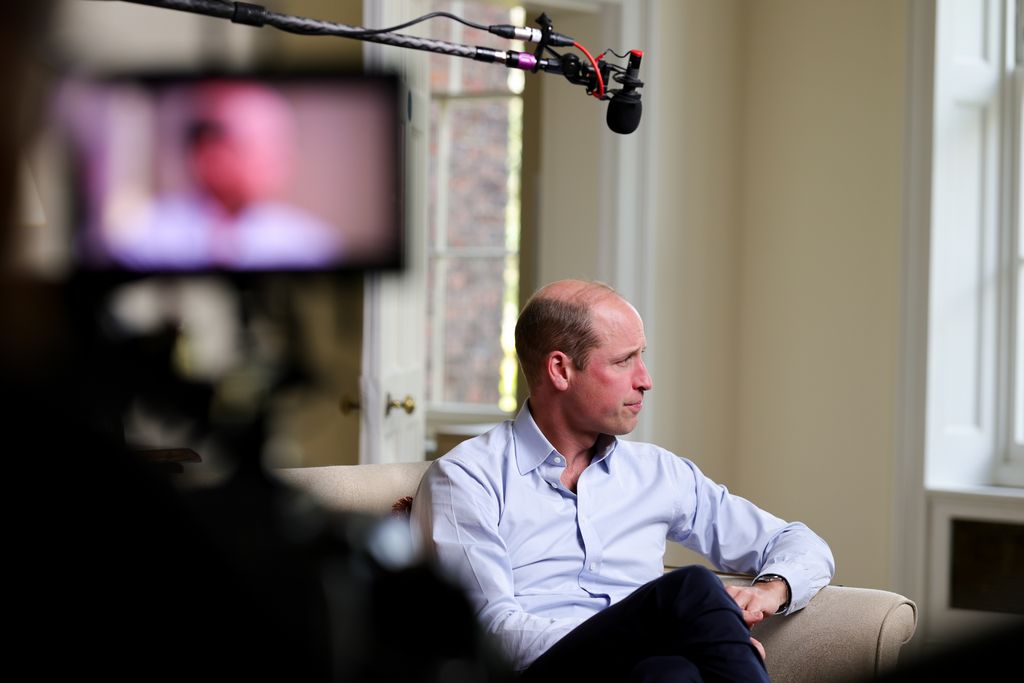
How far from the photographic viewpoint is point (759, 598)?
183 centimetres

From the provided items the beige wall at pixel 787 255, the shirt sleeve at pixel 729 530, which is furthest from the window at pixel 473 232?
the shirt sleeve at pixel 729 530

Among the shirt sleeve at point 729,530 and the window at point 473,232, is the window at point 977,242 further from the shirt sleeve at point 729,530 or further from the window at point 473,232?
the window at point 473,232

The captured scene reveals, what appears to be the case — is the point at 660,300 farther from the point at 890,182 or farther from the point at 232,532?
the point at 232,532

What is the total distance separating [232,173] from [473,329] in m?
5.10

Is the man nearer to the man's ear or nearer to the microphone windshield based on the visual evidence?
the man's ear

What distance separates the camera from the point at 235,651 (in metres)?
0.19

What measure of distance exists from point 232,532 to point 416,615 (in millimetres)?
35

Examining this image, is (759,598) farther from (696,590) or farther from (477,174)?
(477,174)

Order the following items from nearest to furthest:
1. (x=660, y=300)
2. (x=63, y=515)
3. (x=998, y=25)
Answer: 1. (x=63, y=515)
2. (x=998, y=25)
3. (x=660, y=300)

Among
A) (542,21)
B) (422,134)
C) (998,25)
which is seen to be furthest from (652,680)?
(998,25)

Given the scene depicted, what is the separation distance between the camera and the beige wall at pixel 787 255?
333 centimetres

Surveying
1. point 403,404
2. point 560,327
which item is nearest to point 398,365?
point 403,404

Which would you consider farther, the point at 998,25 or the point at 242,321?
the point at 998,25

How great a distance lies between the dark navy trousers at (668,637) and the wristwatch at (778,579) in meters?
0.36
